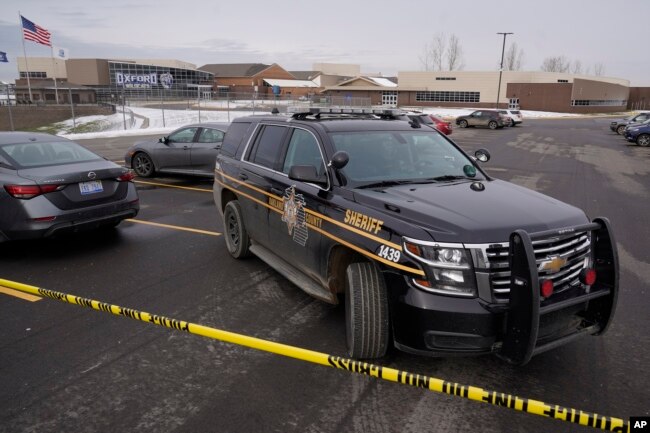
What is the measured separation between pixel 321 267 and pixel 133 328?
5.86 feet

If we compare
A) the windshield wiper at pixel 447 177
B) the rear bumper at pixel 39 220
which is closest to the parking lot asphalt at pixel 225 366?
the rear bumper at pixel 39 220

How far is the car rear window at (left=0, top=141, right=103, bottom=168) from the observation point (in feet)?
21.8

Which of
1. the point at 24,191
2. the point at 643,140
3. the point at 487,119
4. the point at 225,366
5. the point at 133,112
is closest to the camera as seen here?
the point at 225,366

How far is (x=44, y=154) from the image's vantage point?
6965 mm

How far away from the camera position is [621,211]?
9.71m

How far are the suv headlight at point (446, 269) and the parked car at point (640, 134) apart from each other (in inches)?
1057

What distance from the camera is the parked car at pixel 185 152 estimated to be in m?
11.9

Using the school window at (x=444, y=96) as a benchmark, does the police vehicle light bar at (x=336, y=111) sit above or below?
above

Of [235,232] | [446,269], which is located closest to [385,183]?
[446,269]

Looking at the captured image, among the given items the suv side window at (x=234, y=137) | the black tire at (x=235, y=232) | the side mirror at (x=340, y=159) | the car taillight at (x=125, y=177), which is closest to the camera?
the side mirror at (x=340, y=159)

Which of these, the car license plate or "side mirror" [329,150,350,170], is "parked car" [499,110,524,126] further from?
"side mirror" [329,150,350,170]

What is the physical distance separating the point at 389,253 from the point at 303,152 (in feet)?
6.28

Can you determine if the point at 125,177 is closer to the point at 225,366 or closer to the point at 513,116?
the point at 225,366

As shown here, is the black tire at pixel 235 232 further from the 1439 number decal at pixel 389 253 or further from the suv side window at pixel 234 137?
the 1439 number decal at pixel 389 253
